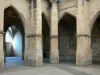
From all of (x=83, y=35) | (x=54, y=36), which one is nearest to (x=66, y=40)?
(x=54, y=36)

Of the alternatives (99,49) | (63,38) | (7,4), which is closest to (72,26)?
(63,38)

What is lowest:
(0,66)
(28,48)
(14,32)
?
(0,66)

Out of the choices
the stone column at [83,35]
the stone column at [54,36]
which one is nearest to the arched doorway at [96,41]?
the stone column at [83,35]

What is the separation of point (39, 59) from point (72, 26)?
746 cm

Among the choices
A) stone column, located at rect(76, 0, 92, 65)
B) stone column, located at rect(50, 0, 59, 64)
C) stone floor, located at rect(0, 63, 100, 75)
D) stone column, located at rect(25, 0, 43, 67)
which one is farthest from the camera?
stone column, located at rect(50, 0, 59, 64)

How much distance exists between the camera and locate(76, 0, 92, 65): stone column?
15.0 m

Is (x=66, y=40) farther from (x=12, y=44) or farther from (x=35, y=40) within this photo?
(x=12, y=44)

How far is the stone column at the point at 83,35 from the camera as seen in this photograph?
15016mm

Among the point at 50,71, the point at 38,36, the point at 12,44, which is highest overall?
the point at 38,36

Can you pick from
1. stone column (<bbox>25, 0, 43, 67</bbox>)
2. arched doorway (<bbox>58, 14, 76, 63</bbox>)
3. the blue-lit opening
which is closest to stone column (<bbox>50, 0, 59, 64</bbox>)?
stone column (<bbox>25, 0, 43, 67</bbox>)

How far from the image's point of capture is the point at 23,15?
15273mm

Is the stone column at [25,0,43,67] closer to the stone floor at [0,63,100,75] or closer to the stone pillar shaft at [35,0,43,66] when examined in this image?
the stone pillar shaft at [35,0,43,66]

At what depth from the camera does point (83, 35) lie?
15.1 metres

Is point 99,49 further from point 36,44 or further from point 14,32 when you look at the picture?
point 14,32
